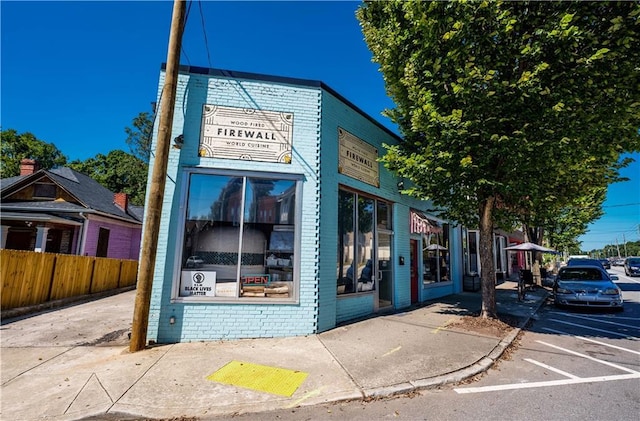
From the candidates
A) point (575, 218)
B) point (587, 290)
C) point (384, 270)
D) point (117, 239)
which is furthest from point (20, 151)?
point (575, 218)

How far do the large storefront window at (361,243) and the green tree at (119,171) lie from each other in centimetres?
3431

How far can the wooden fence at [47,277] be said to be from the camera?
8.94 m

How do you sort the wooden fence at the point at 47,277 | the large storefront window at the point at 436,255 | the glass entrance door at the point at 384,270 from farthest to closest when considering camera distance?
the large storefront window at the point at 436,255
the glass entrance door at the point at 384,270
the wooden fence at the point at 47,277

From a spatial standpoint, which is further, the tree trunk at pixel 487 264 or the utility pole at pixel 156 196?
the tree trunk at pixel 487 264

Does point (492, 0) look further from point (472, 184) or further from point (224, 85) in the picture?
point (224, 85)

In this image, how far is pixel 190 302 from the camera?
21.8 ft

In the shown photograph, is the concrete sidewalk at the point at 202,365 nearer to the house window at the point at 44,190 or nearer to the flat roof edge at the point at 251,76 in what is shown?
the flat roof edge at the point at 251,76

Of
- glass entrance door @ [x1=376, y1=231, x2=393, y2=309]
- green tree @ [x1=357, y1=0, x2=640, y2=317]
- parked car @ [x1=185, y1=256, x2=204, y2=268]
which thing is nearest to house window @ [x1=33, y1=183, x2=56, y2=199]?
parked car @ [x1=185, y1=256, x2=204, y2=268]

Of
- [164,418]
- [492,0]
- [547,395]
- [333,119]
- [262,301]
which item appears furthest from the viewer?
[333,119]

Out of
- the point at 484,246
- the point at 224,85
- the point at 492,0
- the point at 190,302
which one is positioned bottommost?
the point at 190,302

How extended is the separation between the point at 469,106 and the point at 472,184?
192cm

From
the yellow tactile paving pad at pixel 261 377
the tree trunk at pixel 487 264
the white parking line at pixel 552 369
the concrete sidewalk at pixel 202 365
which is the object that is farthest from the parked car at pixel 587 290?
the yellow tactile paving pad at pixel 261 377

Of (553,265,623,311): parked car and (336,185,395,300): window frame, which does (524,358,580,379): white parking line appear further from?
(553,265,623,311): parked car

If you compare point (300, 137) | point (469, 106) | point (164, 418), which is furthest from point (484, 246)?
point (164, 418)
